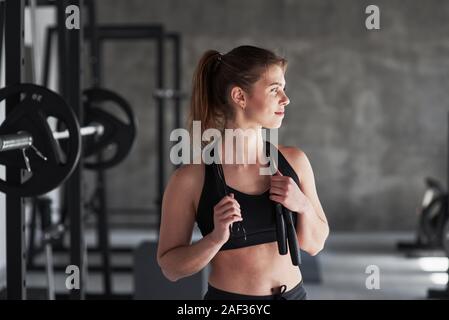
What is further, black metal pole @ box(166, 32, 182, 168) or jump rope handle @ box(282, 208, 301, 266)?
black metal pole @ box(166, 32, 182, 168)

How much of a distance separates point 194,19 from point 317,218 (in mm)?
7350

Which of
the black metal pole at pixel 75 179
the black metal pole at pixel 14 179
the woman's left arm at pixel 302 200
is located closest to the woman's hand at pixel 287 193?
the woman's left arm at pixel 302 200

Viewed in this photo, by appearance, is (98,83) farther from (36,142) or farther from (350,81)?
(350,81)

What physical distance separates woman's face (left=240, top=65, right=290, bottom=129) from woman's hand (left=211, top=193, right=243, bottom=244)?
21 cm

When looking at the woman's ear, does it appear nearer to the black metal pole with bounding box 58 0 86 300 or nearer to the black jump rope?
the black jump rope

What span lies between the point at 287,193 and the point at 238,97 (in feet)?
0.85

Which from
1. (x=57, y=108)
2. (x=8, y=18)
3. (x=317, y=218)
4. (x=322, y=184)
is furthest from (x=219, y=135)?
(x=322, y=184)

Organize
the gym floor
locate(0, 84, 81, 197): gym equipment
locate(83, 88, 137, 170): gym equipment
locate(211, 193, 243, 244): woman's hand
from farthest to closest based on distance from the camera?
the gym floor → locate(83, 88, 137, 170): gym equipment → locate(0, 84, 81, 197): gym equipment → locate(211, 193, 243, 244): woman's hand

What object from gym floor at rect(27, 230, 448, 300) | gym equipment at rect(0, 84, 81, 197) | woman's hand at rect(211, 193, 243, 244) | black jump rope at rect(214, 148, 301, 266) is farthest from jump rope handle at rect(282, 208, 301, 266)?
gym floor at rect(27, 230, 448, 300)

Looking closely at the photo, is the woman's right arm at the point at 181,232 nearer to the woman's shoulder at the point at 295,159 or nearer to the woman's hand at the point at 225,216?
the woman's hand at the point at 225,216

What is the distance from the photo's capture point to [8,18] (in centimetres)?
235

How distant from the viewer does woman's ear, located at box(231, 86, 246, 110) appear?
1.69 m

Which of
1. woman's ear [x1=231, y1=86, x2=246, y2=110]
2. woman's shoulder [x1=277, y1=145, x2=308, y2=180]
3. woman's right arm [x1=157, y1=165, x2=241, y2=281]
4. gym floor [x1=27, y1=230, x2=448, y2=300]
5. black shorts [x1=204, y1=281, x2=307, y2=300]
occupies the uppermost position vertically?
woman's ear [x1=231, y1=86, x2=246, y2=110]

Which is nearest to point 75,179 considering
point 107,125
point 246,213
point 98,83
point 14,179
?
point 107,125
